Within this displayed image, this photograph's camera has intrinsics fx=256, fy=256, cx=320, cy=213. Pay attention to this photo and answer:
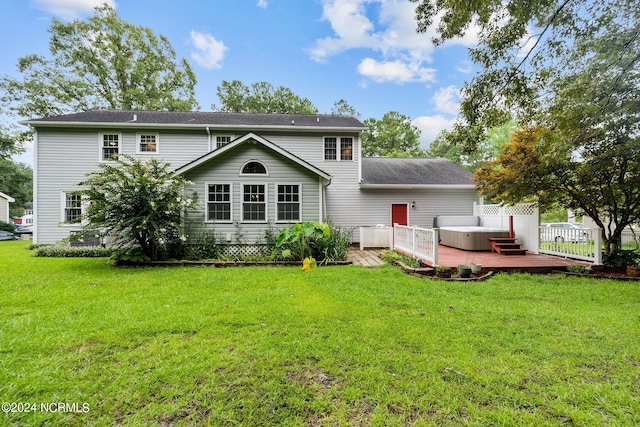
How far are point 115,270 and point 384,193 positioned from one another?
34.9 feet

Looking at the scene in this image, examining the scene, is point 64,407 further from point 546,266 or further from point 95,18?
point 95,18

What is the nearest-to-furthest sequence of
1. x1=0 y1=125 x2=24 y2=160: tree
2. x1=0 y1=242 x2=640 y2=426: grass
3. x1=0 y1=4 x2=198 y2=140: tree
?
x1=0 y1=242 x2=640 y2=426: grass
x1=0 y1=4 x2=198 y2=140: tree
x1=0 y1=125 x2=24 y2=160: tree

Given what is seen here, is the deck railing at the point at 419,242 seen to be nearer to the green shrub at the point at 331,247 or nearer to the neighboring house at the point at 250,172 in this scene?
the green shrub at the point at 331,247

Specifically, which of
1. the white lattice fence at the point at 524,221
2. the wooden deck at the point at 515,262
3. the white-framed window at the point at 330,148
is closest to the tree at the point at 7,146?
the white-framed window at the point at 330,148

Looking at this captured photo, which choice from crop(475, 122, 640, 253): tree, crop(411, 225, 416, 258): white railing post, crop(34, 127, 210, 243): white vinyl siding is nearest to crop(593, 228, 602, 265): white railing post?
crop(475, 122, 640, 253): tree

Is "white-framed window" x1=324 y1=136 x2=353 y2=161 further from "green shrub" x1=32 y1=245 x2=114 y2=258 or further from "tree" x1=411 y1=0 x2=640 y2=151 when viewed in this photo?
"green shrub" x1=32 y1=245 x2=114 y2=258

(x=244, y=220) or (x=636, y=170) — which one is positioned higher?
(x=636, y=170)

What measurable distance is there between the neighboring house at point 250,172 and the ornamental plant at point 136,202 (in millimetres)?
961

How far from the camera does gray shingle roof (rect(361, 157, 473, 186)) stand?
41.2ft

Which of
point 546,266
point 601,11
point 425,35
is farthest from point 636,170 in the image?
point 425,35

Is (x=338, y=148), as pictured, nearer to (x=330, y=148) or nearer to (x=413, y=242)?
(x=330, y=148)

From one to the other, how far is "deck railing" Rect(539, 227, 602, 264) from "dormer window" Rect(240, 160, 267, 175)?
9.44m

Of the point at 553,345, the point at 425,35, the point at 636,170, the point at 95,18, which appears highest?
the point at 95,18

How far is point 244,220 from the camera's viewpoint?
8.89 meters
